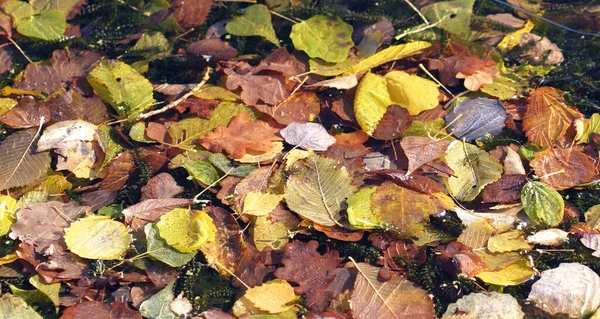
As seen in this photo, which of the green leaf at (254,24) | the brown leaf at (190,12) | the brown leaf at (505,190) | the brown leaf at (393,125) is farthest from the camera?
the brown leaf at (190,12)

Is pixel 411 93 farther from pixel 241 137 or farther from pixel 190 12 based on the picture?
pixel 190 12

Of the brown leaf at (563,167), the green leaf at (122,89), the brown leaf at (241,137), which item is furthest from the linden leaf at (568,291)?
the green leaf at (122,89)

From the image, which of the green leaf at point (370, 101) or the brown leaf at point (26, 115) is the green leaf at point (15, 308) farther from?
the green leaf at point (370, 101)

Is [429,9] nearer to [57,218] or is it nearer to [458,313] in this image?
[458,313]

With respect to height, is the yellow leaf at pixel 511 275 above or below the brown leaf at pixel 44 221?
below

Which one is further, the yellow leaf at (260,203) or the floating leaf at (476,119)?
the floating leaf at (476,119)

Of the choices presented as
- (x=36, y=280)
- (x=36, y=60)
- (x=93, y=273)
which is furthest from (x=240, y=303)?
(x=36, y=60)
